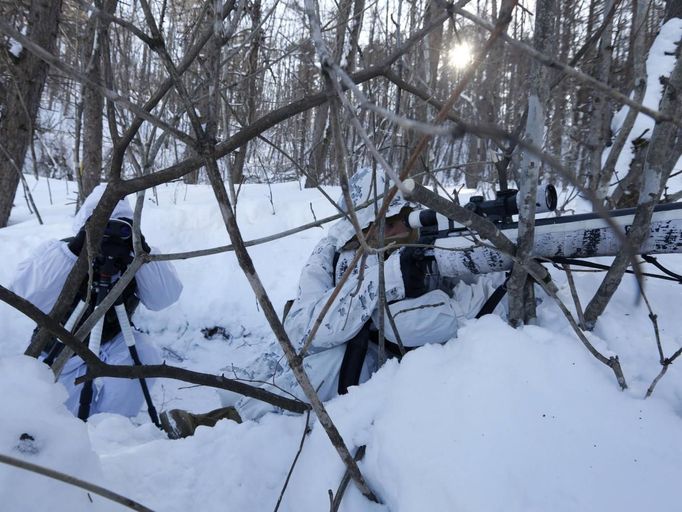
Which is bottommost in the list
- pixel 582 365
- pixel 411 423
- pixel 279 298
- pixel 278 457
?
pixel 279 298

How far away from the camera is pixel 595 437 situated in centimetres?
92

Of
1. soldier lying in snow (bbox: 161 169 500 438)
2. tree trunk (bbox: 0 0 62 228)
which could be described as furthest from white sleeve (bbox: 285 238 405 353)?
tree trunk (bbox: 0 0 62 228)

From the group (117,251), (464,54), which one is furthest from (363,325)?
(117,251)

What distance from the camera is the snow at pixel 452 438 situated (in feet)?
2.70

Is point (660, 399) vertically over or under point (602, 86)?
under

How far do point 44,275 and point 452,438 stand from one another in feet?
7.39

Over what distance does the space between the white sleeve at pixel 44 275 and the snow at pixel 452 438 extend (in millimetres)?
1059

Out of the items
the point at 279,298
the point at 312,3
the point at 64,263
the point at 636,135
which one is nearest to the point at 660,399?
the point at 312,3

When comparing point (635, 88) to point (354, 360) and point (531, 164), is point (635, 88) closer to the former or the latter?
point (531, 164)

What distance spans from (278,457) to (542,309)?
0.86 meters

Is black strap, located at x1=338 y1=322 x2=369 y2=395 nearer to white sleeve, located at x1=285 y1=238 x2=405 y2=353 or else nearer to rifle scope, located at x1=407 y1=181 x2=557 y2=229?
white sleeve, located at x1=285 y1=238 x2=405 y2=353

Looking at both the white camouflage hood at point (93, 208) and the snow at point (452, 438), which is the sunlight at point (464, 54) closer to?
the snow at point (452, 438)

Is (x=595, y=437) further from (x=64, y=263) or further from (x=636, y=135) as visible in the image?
(x=64, y=263)

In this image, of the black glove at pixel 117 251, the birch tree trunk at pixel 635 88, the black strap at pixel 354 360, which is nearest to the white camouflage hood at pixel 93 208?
the black glove at pixel 117 251
